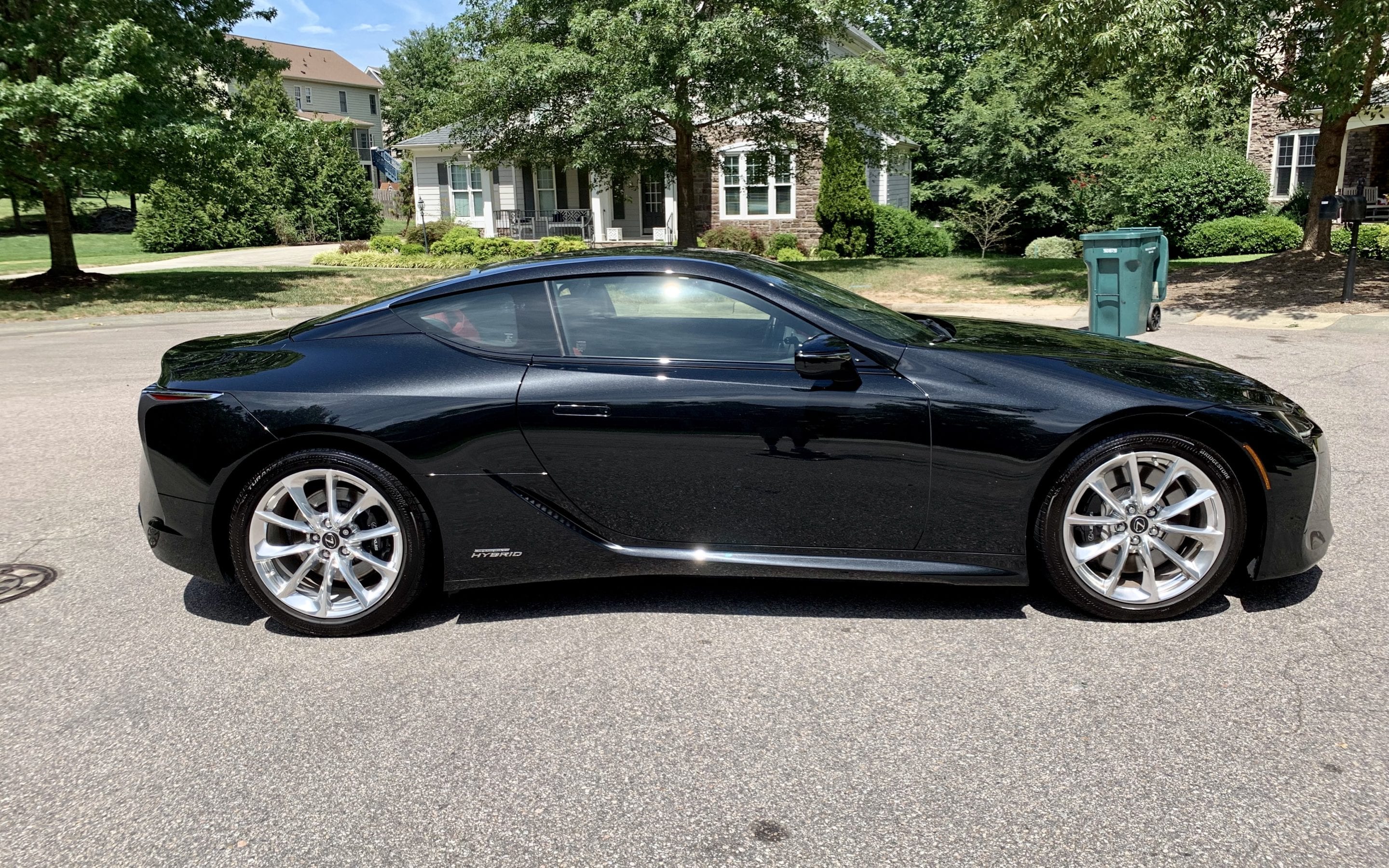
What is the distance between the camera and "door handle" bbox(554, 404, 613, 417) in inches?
156

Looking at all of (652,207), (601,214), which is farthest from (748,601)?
(652,207)

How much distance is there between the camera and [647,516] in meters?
4.00

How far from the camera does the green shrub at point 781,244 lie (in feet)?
91.1

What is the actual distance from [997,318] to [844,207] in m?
15.6

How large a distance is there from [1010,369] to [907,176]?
98.4 feet

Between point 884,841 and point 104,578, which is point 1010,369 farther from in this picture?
point 104,578

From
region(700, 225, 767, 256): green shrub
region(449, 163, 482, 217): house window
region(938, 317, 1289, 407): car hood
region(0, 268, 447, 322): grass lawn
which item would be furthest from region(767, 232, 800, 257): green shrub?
region(938, 317, 1289, 407): car hood

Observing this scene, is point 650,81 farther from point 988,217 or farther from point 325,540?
point 988,217

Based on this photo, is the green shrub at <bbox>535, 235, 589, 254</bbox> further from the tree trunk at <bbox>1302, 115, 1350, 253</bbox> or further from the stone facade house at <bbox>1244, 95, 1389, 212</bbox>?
the stone facade house at <bbox>1244, 95, 1389, 212</bbox>

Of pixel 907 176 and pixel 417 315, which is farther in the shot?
pixel 907 176

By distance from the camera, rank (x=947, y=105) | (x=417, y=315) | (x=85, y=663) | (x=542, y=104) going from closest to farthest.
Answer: (x=85, y=663)
(x=417, y=315)
(x=542, y=104)
(x=947, y=105)

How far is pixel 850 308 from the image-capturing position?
14.4ft

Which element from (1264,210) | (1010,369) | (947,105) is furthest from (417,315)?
(947,105)

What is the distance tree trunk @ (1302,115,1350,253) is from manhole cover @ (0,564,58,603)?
16.4m
